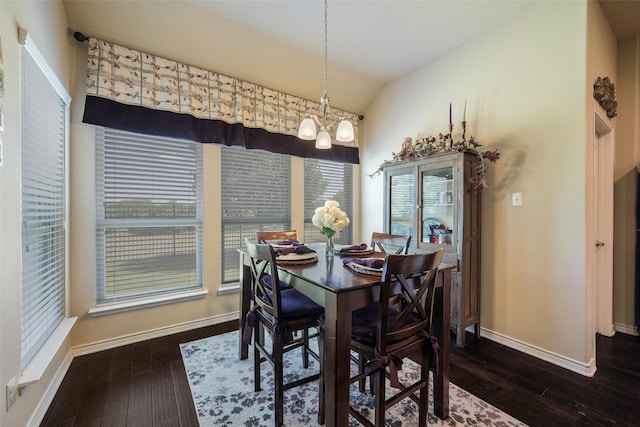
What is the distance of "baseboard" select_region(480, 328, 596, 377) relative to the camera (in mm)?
1953

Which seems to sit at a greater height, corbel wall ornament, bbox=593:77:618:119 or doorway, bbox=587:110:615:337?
corbel wall ornament, bbox=593:77:618:119

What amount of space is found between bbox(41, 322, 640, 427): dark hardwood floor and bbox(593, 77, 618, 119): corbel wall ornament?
2017 mm

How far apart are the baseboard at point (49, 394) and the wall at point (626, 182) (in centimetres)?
455

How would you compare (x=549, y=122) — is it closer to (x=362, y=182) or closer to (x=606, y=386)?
(x=606, y=386)

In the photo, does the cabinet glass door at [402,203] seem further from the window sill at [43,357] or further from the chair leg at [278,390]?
the window sill at [43,357]

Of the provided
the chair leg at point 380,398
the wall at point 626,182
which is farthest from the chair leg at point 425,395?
the wall at point 626,182

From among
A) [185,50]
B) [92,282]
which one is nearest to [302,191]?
[185,50]

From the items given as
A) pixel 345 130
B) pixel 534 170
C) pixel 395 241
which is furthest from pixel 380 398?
pixel 534 170

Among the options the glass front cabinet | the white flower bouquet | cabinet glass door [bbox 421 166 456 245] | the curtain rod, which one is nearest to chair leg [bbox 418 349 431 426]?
the white flower bouquet

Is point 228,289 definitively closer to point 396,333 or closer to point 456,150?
point 396,333

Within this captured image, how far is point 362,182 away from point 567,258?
2.42 metres

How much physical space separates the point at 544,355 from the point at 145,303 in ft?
11.1

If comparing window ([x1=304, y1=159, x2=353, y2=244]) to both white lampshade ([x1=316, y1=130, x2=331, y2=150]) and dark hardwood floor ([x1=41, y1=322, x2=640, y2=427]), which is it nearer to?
white lampshade ([x1=316, y1=130, x2=331, y2=150])

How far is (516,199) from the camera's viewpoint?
2.32m
